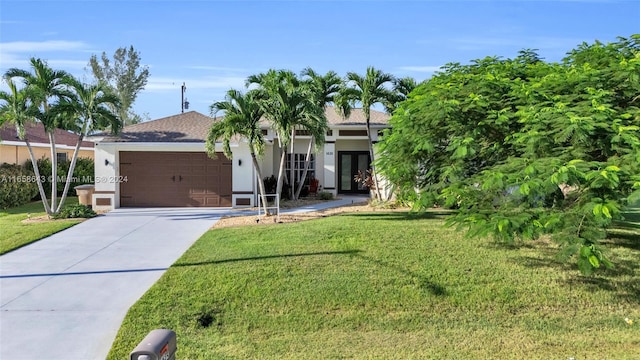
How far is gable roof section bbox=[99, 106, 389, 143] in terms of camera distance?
1816 centimetres

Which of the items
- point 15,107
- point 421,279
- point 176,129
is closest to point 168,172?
point 176,129

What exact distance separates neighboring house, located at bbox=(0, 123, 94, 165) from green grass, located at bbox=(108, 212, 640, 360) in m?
13.5

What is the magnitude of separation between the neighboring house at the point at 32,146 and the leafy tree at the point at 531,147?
51.1 ft

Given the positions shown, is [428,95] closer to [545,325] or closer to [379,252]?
[379,252]

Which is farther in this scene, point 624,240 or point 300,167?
point 300,167

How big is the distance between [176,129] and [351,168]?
Answer: 8.43 m

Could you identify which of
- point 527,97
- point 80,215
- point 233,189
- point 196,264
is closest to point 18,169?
point 80,215

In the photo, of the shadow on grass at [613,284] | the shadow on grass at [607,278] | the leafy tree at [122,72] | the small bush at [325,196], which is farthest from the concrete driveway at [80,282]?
the leafy tree at [122,72]

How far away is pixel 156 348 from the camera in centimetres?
275

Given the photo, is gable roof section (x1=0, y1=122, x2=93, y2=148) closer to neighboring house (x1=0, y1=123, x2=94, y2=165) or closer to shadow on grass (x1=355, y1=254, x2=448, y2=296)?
neighboring house (x1=0, y1=123, x2=94, y2=165)

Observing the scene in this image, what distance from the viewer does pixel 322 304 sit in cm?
730

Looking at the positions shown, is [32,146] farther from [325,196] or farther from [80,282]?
[80,282]

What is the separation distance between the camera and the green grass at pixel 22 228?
458 inches

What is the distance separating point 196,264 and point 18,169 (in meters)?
15.8
